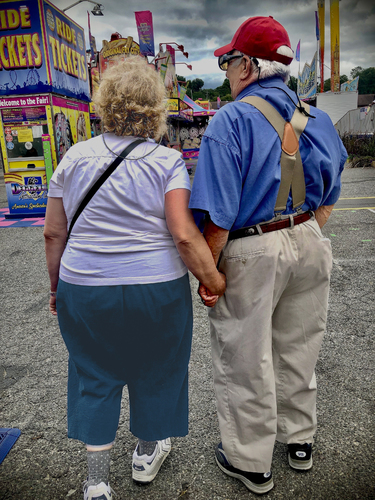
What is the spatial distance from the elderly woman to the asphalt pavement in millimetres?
343

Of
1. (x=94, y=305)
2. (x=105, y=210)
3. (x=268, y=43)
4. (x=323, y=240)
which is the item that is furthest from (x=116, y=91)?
(x=323, y=240)

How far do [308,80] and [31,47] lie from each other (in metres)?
29.9

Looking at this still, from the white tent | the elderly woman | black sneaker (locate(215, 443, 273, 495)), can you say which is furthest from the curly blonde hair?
the white tent

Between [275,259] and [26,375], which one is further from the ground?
[275,259]

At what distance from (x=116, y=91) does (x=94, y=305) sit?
0.81 metres

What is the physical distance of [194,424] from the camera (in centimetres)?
221

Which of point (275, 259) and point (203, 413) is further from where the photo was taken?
point (203, 413)

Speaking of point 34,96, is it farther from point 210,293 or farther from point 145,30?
point 210,293

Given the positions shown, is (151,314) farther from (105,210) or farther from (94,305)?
(105,210)

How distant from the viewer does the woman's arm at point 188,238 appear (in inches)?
59.8

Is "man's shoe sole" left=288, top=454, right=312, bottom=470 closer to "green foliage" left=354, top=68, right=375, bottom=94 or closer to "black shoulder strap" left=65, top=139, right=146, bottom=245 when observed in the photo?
"black shoulder strap" left=65, top=139, right=146, bottom=245

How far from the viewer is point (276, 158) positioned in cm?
153

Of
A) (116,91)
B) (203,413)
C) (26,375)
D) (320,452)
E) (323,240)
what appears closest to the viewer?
(116,91)

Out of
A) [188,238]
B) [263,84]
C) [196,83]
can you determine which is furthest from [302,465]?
[196,83]
